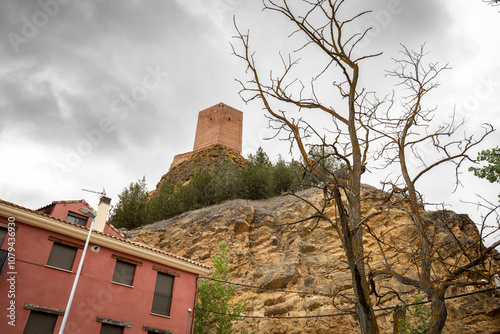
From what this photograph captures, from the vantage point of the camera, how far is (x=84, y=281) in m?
13.5

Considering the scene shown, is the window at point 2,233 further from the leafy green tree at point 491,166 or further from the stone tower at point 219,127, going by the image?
the stone tower at point 219,127

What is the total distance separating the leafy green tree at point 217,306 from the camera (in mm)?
16250

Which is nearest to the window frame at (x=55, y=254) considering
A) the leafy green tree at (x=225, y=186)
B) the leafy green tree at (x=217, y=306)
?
the leafy green tree at (x=217, y=306)

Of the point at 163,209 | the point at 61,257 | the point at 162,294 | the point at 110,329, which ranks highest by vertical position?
the point at 163,209

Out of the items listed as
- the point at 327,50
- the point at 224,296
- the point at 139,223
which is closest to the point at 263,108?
the point at 327,50

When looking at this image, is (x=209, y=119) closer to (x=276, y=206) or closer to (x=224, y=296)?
(x=276, y=206)

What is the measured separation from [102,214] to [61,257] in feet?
13.8

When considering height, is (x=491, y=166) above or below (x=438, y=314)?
above

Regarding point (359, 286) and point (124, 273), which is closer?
point (359, 286)

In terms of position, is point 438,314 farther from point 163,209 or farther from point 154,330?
point 163,209

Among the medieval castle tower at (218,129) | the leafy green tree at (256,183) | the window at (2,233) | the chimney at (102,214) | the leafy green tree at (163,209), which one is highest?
the medieval castle tower at (218,129)

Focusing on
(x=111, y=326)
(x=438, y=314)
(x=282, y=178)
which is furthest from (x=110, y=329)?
(x=282, y=178)

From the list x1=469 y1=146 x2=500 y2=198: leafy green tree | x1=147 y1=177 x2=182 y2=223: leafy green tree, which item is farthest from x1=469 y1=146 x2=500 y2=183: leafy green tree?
x1=147 y1=177 x2=182 y2=223: leafy green tree

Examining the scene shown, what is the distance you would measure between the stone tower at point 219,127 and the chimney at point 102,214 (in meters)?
31.9
